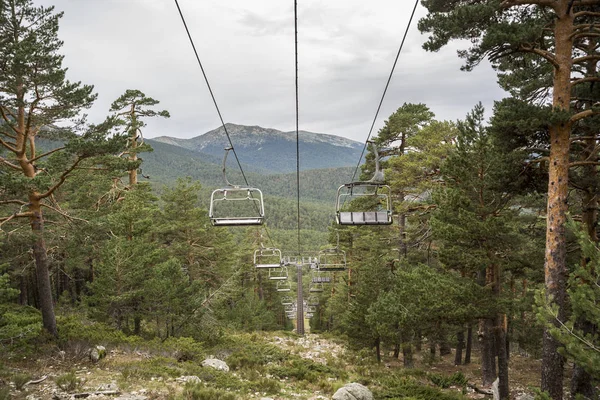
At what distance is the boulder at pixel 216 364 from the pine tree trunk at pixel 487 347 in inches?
357

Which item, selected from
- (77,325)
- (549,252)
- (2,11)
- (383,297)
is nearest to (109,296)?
(77,325)

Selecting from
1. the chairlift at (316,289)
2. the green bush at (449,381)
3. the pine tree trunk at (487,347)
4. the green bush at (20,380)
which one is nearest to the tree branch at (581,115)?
the pine tree trunk at (487,347)

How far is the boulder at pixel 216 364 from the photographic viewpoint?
1332 cm

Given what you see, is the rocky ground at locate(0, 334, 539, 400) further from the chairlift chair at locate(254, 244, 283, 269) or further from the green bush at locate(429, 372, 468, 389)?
the chairlift chair at locate(254, 244, 283, 269)

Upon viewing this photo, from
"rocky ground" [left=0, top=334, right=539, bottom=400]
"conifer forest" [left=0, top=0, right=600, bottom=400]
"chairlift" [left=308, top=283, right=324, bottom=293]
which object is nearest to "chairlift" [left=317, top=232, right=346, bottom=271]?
"conifer forest" [left=0, top=0, right=600, bottom=400]

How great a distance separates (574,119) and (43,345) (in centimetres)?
1578

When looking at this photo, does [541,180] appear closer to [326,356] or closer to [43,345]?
[326,356]

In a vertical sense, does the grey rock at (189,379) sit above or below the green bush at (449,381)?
above

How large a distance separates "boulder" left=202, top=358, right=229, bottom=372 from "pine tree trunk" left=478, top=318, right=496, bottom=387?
907 centimetres

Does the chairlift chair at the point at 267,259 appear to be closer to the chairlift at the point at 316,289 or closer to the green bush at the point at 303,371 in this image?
the chairlift at the point at 316,289

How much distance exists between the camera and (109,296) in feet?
47.8

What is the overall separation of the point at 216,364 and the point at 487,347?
9655 millimetres

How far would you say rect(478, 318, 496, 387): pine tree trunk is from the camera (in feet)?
39.4

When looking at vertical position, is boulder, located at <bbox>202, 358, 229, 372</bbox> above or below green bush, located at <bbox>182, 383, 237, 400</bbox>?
below
